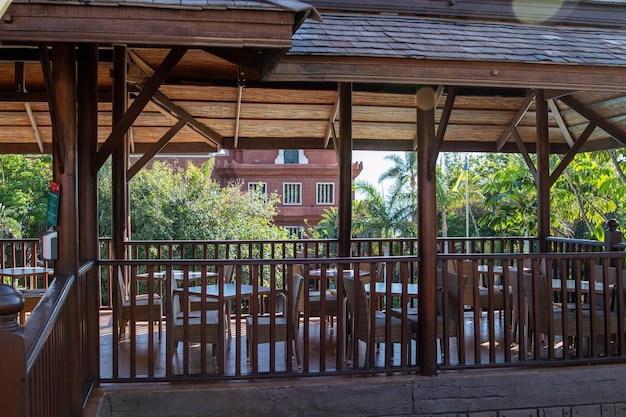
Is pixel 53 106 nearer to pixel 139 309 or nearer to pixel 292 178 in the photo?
pixel 139 309

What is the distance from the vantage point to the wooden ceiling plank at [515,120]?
29.0ft

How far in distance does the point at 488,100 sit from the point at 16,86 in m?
6.03

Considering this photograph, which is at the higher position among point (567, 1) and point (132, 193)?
point (567, 1)

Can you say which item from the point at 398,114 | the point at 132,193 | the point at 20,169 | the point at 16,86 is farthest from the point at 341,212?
the point at 20,169

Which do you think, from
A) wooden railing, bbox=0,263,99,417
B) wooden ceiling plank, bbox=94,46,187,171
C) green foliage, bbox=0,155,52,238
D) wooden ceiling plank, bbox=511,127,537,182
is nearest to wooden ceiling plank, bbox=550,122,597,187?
wooden ceiling plank, bbox=511,127,537,182

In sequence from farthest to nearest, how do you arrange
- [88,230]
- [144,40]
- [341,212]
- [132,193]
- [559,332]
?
[132,193], [341,212], [559,332], [88,230], [144,40]

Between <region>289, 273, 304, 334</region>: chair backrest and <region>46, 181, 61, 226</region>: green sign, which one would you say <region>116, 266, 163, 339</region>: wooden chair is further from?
<region>46, 181, 61, 226</region>: green sign

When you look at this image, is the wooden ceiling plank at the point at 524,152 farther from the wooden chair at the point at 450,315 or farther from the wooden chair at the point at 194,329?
the wooden chair at the point at 194,329

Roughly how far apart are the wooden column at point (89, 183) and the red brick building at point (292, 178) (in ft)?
77.7

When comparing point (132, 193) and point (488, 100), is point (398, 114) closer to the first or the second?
point (488, 100)

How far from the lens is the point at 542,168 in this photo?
825 cm

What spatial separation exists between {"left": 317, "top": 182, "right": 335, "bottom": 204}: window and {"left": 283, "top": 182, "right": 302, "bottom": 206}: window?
87cm

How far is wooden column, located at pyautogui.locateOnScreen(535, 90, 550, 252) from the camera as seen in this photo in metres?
8.08

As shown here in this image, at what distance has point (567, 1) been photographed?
7004mm
